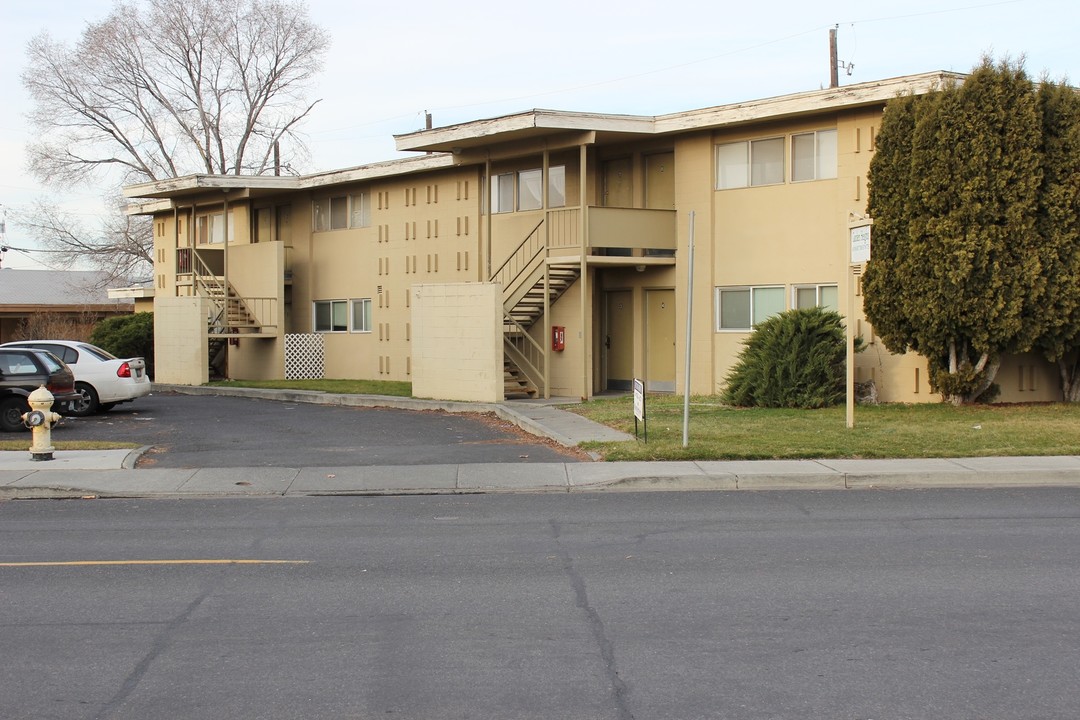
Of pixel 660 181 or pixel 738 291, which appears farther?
pixel 660 181

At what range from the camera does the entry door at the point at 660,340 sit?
24609 millimetres

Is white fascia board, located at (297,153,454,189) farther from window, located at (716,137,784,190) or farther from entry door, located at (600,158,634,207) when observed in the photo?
window, located at (716,137,784,190)

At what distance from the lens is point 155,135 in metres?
50.5

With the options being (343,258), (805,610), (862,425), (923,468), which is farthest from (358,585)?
(343,258)

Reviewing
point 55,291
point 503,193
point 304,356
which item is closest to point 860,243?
point 503,193

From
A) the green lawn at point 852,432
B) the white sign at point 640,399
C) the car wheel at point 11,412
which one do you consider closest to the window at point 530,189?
the green lawn at point 852,432

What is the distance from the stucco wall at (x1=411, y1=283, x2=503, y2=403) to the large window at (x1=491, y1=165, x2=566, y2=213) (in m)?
3.75

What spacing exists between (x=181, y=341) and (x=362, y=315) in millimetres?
5435

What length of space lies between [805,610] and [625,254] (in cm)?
1774

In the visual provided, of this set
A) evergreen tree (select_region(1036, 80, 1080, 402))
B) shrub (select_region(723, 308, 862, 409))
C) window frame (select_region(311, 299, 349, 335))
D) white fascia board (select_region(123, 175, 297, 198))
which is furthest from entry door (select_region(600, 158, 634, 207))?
white fascia board (select_region(123, 175, 297, 198))

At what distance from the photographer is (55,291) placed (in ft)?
183

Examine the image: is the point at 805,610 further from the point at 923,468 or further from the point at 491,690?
the point at 923,468

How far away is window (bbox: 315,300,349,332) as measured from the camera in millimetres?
32747

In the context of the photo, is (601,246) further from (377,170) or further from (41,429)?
(41,429)
